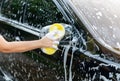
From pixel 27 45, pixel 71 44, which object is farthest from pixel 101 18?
pixel 27 45

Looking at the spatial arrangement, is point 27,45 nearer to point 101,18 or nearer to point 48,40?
point 48,40

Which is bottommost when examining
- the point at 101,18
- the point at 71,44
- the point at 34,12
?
the point at 101,18

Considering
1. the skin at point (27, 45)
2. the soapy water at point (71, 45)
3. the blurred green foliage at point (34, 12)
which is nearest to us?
the skin at point (27, 45)

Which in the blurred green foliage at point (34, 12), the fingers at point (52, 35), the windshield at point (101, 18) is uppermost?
the fingers at point (52, 35)

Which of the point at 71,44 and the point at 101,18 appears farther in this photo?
the point at 101,18

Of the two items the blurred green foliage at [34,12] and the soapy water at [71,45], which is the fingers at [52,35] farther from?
the blurred green foliage at [34,12]

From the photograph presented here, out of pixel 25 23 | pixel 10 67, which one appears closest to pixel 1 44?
pixel 25 23

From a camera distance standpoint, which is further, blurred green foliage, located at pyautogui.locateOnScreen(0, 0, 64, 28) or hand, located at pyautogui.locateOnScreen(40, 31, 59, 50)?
blurred green foliage, located at pyautogui.locateOnScreen(0, 0, 64, 28)

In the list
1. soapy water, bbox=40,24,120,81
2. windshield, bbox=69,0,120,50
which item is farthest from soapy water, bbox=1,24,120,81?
windshield, bbox=69,0,120,50

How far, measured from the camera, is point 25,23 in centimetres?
457

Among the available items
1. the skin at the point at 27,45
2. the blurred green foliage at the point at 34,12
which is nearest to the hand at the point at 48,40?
the skin at the point at 27,45

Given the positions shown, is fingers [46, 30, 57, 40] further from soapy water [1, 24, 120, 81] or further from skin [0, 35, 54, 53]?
soapy water [1, 24, 120, 81]

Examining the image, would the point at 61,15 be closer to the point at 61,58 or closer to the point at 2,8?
the point at 61,58

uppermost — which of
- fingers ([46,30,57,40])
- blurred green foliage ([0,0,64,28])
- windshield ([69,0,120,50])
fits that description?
fingers ([46,30,57,40])
